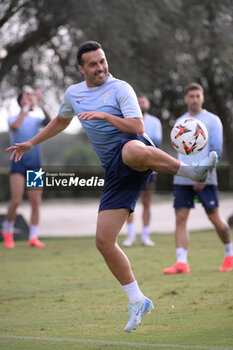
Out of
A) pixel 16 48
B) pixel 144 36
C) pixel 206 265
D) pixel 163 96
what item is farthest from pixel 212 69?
pixel 206 265

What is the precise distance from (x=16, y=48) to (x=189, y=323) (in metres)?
11.5

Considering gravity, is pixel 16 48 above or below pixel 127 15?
below

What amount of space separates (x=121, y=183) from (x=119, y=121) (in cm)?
51

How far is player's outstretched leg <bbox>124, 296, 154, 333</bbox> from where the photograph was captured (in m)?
4.96

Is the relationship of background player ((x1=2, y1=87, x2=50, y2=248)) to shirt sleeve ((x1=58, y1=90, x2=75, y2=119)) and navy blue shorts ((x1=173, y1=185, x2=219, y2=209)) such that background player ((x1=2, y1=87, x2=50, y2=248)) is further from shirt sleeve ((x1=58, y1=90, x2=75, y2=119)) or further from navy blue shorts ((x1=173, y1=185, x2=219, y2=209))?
shirt sleeve ((x1=58, y1=90, x2=75, y2=119))

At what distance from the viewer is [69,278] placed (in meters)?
8.29

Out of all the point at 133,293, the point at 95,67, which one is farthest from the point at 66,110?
the point at 133,293

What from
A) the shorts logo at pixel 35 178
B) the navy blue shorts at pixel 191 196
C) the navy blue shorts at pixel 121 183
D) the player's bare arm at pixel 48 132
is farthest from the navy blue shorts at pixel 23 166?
the navy blue shorts at pixel 121 183

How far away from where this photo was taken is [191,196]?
28.2 ft

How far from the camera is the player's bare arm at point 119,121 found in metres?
5.09

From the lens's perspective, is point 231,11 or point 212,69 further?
point 212,69

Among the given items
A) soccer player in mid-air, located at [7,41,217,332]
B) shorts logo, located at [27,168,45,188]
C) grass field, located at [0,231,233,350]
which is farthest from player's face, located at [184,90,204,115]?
soccer player in mid-air, located at [7,41,217,332]

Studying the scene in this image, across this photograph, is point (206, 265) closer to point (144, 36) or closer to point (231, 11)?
point (144, 36)

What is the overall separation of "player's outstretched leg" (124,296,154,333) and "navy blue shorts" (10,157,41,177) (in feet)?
22.3
